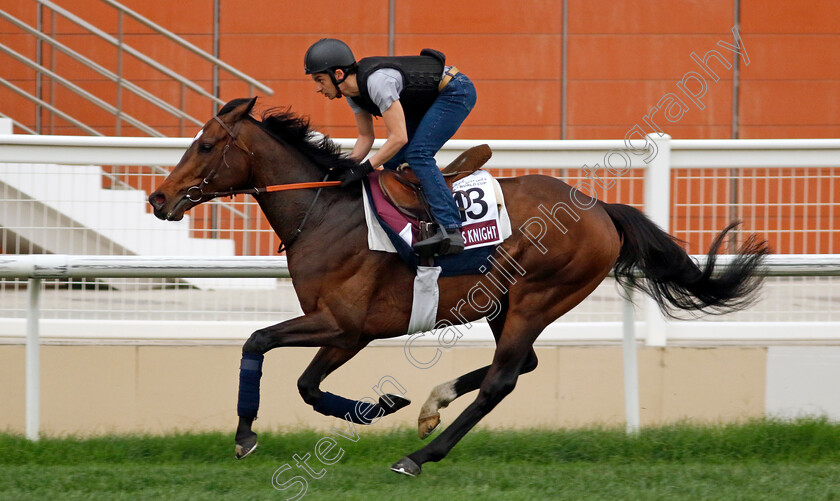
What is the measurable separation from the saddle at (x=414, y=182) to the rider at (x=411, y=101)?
7cm

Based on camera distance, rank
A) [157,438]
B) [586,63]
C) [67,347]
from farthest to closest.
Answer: [586,63], [67,347], [157,438]

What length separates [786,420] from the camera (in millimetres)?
5359

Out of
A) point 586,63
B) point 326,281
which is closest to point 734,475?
point 326,281

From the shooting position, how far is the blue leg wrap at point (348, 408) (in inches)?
165

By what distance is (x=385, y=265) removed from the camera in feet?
13.6

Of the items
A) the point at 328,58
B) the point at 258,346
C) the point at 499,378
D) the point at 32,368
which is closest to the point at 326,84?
the point at 328,58

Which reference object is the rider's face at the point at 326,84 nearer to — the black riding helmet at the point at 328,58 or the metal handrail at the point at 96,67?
the black riding helmet at the point at 328,58

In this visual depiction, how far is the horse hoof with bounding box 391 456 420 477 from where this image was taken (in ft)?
13.6

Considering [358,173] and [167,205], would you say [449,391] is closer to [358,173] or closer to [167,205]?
[358,173]

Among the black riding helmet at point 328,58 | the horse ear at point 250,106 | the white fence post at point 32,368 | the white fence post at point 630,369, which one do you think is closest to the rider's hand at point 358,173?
the black riding helmet at point 328,58

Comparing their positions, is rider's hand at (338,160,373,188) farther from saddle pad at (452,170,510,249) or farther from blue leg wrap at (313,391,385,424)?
blue leg wrap at (313,391,385,424)

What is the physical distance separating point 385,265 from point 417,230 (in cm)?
22

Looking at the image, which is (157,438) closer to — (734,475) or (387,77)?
(387,77)

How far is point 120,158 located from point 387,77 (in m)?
2.07
